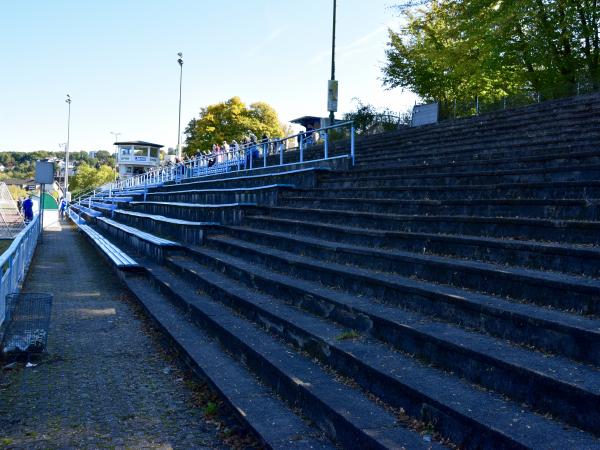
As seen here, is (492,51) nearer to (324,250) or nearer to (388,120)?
(388,120)

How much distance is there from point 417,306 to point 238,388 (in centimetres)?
171

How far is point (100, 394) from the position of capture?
5012mm

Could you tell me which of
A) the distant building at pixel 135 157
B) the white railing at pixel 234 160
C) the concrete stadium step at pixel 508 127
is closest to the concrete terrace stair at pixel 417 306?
the concrete stadium step at pixel 508 127

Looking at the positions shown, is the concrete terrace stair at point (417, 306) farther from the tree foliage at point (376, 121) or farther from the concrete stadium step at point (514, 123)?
the tree foliage at point (376, 121)

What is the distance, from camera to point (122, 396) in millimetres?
4980

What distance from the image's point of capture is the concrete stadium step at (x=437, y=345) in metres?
3.01

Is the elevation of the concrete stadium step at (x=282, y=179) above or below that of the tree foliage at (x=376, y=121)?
below

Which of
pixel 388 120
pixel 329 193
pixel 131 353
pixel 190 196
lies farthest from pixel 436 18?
pixel 131 353

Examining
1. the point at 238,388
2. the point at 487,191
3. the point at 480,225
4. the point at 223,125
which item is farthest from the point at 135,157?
the point at 238,388

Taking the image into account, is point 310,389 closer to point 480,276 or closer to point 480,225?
point 480,276

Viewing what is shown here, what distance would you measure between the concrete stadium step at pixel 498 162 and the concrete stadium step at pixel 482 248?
2.04 meters

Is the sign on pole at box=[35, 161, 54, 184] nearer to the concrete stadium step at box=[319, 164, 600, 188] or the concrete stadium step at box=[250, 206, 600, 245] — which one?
the concrete stadium step at box=[319, 164, 600, 188]

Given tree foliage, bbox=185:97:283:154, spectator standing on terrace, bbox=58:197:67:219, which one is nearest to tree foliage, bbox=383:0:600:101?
spectator standing on terrace, bbox=58:197:67:219

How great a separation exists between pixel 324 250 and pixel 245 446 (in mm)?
3271
